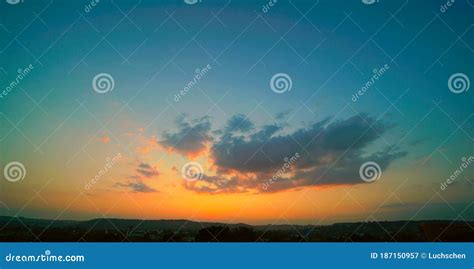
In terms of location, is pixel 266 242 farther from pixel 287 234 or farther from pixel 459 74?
pixel 459 74

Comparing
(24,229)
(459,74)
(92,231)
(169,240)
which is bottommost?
(24,229)

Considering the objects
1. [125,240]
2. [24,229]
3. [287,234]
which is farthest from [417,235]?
[24,229]

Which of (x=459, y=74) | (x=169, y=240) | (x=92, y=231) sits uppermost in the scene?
(x=459, y=74)

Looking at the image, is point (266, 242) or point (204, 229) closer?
point (266, 242)

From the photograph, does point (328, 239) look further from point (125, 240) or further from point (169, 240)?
point (125, 240)

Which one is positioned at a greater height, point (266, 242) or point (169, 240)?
point (266, 242)

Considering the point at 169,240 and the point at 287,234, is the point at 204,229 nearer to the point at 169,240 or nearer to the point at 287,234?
the point at 169,240
